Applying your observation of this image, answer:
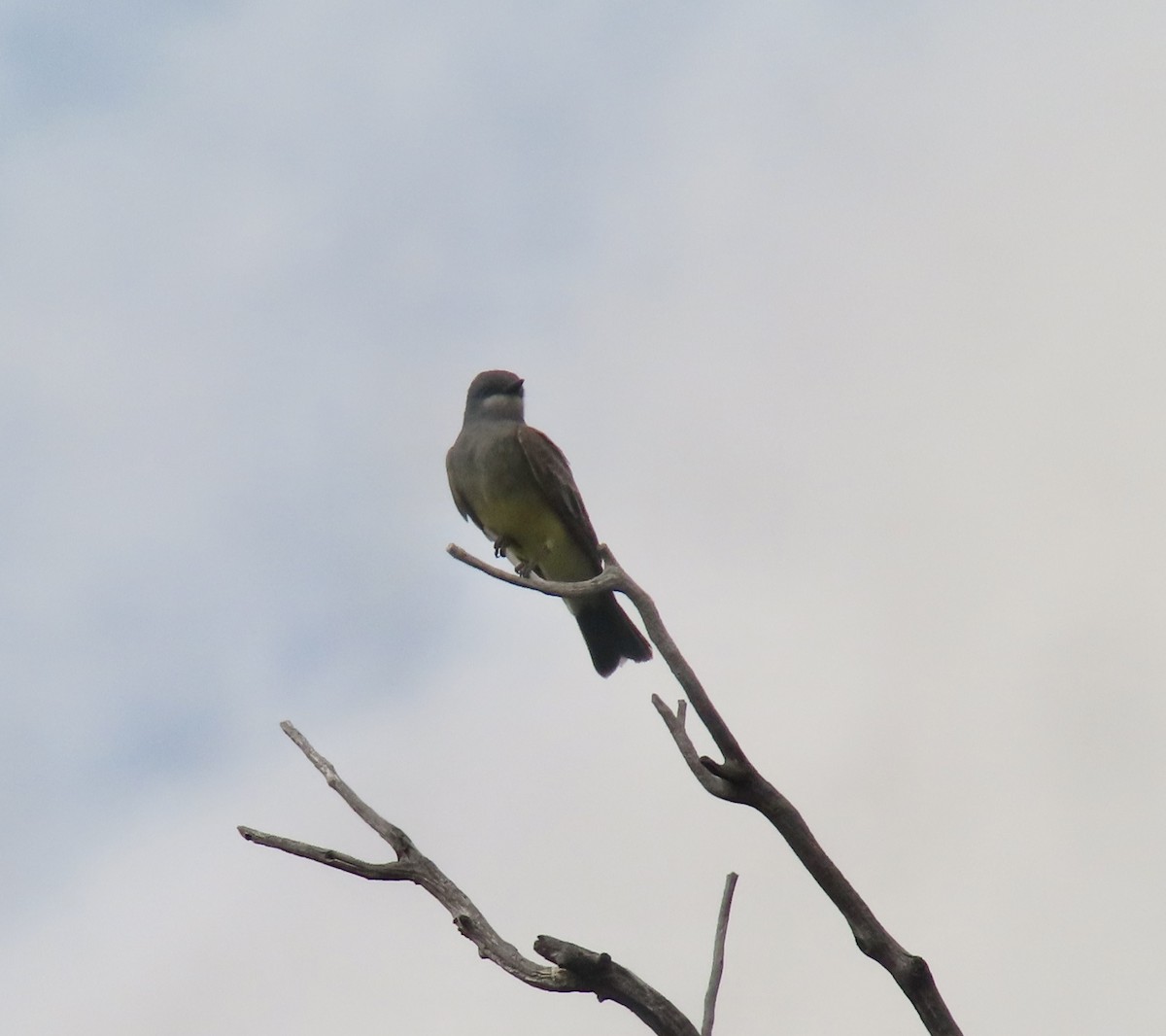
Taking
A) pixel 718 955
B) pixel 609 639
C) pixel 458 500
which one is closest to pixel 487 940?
pixel 718 955

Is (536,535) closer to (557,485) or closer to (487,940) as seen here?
(557,485)

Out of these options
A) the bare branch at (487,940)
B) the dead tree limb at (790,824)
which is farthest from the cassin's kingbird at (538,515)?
the dead tree limb at (790,824)

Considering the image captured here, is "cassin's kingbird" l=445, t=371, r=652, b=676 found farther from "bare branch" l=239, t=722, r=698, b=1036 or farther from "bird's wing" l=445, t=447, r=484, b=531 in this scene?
"bare branch" l=239, t=722, r=698, b=1036

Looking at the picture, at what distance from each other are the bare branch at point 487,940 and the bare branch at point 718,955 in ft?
2.03

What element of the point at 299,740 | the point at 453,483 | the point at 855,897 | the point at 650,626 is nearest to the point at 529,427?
the point at 453,483

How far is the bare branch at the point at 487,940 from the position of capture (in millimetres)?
4859

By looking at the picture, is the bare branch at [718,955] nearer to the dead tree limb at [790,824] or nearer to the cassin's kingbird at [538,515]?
the dead tree limb at [790,824]

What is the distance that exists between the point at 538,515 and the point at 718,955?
6.12 m

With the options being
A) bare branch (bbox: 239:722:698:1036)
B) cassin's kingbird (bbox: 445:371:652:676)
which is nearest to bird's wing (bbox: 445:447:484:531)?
cassin's kingbird (bbox: 445:371:652:676)

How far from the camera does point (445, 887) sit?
5605mm

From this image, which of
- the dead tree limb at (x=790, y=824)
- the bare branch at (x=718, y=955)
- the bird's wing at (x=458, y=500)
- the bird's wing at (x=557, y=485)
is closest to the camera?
the dead tree limb at (x=790, y=824)

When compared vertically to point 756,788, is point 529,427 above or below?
above

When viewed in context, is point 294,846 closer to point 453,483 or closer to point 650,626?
point 650,626

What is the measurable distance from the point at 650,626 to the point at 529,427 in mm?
6561
